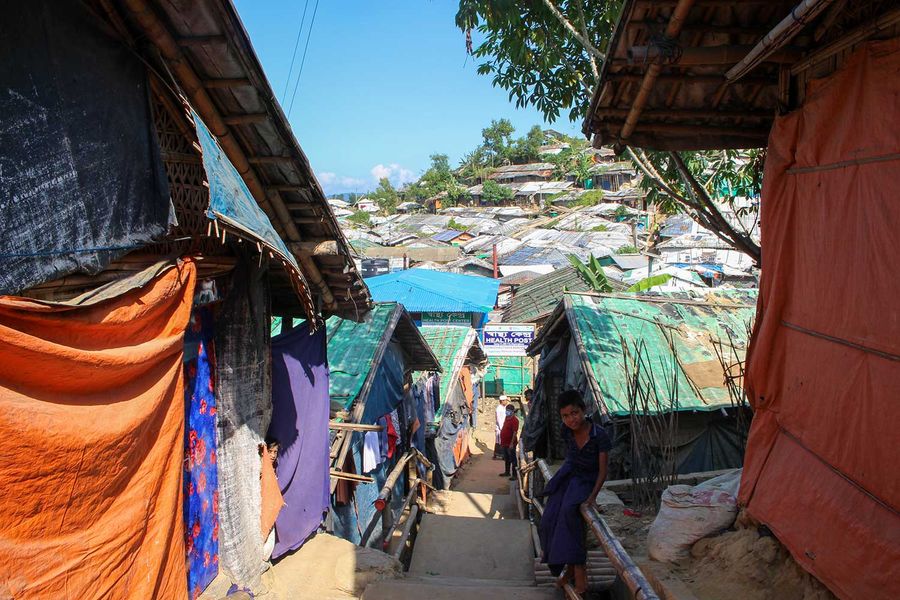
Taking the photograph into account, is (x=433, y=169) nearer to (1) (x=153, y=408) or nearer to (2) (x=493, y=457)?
(2) (x=493, y=457)

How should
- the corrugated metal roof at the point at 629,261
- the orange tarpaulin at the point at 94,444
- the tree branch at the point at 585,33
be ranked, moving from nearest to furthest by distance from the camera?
the orange tarpaulin at the point at 94,444 < the tree branch at the point at 585,33 < the corrugated metal roof at the point at 629,261

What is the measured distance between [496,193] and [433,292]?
3726 cm

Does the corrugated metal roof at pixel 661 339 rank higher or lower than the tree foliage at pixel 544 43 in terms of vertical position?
lower

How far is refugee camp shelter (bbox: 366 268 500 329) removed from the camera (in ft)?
80.2

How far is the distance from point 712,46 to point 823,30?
610mm

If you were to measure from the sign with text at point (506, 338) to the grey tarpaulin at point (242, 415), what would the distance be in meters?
13.8

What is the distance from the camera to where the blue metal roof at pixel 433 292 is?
24.4 metres

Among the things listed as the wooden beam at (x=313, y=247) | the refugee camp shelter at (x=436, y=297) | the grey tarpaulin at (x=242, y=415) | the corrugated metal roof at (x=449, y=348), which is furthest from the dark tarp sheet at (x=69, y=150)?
the refugee camp shelter at (x=436, y=297)

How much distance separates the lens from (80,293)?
9.89 ft

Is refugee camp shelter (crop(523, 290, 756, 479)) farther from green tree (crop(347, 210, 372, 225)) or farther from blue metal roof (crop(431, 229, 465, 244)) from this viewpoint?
green tree (crop(347, 210, 372, 225))

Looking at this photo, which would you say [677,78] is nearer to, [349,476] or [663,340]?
[349,476]

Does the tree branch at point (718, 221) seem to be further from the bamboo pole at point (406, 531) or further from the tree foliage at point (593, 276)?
the tree foliage at point (593, 276)

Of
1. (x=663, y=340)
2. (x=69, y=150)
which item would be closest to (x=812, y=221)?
(x=69, y=150)

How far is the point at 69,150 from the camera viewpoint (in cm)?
283
